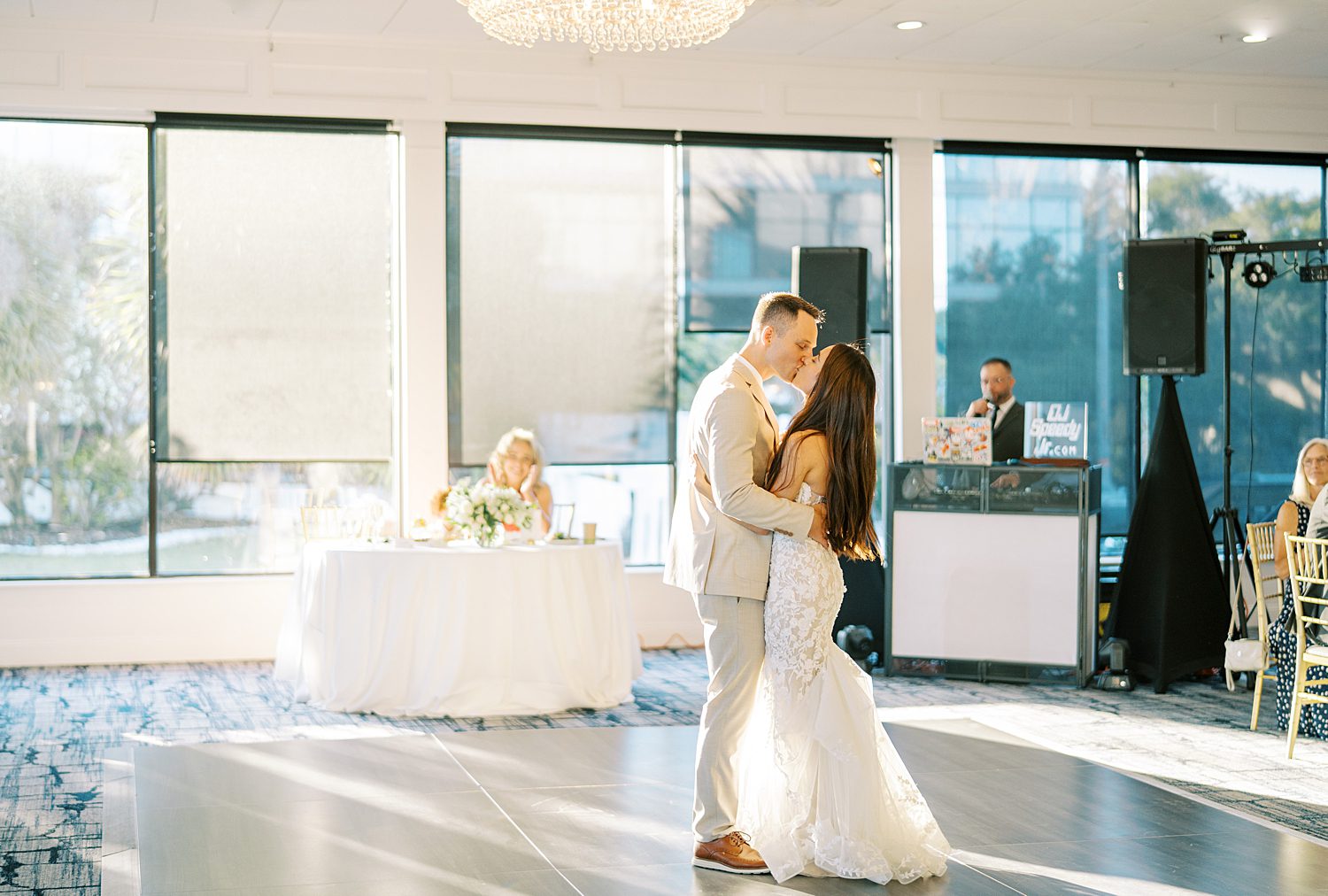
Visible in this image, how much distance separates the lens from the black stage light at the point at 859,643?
26.0 ft

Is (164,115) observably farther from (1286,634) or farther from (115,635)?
(1286,634)

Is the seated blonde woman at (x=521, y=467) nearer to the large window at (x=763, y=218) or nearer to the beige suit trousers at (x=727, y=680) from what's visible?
the large window at (x=763, y=218)

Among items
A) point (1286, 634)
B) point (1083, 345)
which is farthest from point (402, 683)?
A: point (1083, 345)

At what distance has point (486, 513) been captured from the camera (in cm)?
673

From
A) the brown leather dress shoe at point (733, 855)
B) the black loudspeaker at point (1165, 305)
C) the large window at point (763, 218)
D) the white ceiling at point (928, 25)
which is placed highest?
the white ceiling at point (928, 25)

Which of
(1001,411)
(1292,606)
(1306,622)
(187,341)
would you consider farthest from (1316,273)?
(187,341)

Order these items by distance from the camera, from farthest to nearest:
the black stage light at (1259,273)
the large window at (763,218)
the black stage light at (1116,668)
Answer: the large window at (763,218)
the black stage light at (1259,273)
the black stage light at (1116,668)

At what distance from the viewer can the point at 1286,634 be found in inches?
258

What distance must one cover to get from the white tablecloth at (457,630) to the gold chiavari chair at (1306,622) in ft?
9.91

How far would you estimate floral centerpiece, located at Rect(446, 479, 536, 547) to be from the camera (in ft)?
22.1

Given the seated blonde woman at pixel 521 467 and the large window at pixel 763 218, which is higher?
the large window at pixel 763 218

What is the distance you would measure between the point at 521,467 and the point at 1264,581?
391 centimetres

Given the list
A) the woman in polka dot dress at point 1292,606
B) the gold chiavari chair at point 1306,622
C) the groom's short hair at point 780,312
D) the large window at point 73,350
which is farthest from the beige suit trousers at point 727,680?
the large window at point 73,350

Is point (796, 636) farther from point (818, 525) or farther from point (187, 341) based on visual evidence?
point (187, 341)
